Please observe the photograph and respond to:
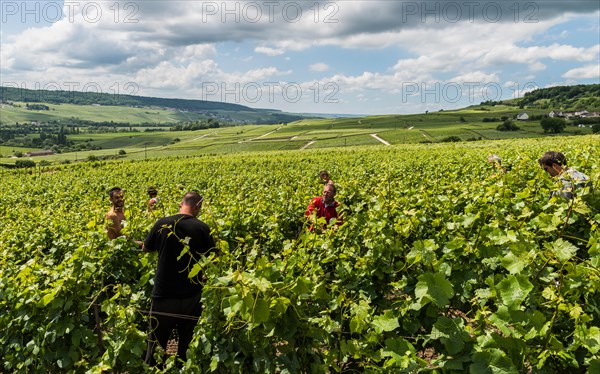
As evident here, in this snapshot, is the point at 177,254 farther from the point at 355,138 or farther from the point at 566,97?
the point at 566,97

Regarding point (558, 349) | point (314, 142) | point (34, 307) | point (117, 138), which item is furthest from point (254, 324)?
point (117, 138)

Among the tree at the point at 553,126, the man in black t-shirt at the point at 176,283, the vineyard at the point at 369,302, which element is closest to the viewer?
the vineyard at the point at 369,302

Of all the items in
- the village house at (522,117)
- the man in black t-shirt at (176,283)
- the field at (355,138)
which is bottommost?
the man in black t-shirt at (176,283)

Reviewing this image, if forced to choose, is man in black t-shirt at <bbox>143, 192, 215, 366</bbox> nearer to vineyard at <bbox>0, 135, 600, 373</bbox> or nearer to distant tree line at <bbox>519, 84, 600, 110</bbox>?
vineyard at <bbox>0, 135, 600, 373</bbox>

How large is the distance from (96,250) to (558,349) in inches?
198

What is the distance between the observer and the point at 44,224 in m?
9.06

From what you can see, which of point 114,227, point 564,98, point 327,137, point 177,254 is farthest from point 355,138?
point 564,98

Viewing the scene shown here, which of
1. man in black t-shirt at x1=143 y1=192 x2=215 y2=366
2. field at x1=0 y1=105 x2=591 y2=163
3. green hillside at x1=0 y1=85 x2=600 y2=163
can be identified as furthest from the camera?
green hillside at x1=0 y1=85 x2=600 y2=163

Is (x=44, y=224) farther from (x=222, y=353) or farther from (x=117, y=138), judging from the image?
(x=117, y=138)

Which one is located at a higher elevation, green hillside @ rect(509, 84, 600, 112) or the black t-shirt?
green hillside @ rect(509, 84, 600, 112)

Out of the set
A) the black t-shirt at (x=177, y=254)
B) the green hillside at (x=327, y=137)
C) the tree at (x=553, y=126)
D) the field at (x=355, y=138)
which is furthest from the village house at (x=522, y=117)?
the black t-shirt at (x=177, y=254)

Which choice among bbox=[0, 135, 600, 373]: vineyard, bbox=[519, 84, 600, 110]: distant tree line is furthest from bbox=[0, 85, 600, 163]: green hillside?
bbox=[0, 135, 600, 373]: vineyard

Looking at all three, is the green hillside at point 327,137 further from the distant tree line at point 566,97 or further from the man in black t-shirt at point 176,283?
the man in black t-shirt at point 176,283

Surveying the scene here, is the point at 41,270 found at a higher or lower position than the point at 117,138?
lower
